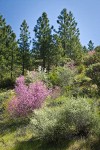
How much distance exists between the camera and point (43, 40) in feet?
148

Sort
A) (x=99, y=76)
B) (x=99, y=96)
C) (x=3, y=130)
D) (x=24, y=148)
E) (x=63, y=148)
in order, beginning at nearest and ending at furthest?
1. (x=63, y=148)
2. (x=24, y=148)
3. (x=3, y=130)
4. (x=99, y=96)
5. (x=99, y=76)

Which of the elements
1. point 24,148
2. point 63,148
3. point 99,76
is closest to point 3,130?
point 24,148

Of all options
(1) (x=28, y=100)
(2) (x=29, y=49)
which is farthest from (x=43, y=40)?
(1) (x=28, y=100)

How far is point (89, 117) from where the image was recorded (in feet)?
40.8

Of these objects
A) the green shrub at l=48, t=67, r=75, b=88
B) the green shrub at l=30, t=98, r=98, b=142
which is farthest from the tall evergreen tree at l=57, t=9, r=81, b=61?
the green shrub at l=30, t=98, r=98, b=142

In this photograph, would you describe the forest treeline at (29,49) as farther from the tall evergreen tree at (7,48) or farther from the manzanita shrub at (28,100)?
the manzanita shrub at (28,100)

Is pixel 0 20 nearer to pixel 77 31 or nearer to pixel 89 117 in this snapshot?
pixel 77 31

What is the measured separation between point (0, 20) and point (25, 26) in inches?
165

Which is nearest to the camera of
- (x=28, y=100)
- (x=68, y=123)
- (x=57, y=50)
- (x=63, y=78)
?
(x=68, y=123)

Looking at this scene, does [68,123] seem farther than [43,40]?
No

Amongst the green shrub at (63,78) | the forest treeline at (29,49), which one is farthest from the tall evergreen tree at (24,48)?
the green shrub at (63,78)

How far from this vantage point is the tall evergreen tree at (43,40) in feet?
147

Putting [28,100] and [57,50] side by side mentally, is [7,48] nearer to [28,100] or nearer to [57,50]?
[57,50]

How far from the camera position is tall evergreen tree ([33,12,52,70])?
4475 centimetres
